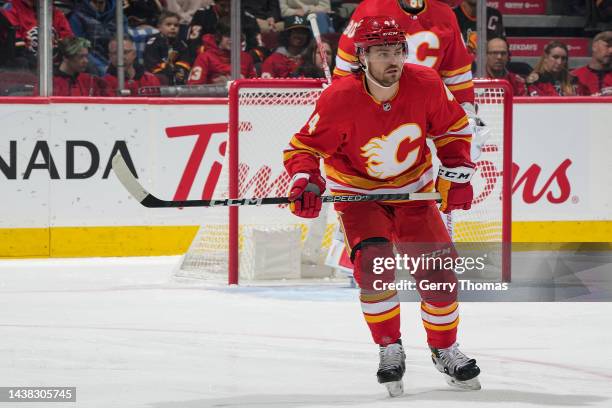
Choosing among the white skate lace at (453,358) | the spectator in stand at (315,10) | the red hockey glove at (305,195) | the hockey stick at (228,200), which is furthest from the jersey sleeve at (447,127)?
the spectator in stand at (315,10)

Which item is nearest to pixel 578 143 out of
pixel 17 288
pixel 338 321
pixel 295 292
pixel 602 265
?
pixel 602 265

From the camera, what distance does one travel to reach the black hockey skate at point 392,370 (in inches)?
144

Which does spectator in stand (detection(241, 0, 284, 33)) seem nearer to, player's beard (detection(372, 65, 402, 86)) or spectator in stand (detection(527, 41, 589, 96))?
spectator in stand (detection(527, 41, 589, 96))

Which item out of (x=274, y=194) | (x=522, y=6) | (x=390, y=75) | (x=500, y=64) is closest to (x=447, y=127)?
(x=390, y=75)

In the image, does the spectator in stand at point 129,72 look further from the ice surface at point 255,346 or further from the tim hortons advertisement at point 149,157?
the ice surface at point 255,346

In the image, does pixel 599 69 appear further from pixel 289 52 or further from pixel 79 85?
pixel 79 85

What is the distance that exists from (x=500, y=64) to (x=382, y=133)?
3589 mm

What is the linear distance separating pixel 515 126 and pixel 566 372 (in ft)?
10.7

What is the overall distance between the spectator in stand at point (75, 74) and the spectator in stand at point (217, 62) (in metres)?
0.50

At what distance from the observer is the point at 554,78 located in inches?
292

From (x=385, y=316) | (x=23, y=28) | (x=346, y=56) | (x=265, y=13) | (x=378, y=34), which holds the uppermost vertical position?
(x=265, y=13)

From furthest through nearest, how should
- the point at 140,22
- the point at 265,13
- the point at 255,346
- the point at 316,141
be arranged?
the point at 265,13, the point at 140,22, the point at 255,346, the point at 316,141

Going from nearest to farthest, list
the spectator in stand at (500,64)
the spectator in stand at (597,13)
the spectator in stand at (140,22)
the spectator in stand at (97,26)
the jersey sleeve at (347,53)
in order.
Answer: the jersey sleeve at (347,53) → the spectator in stand at (97,26) → the spectator in stand at (140,22) → the spectator in stand at (500,64) → the spectator in stand at (597,13)

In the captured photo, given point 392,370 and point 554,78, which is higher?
point 554,78
